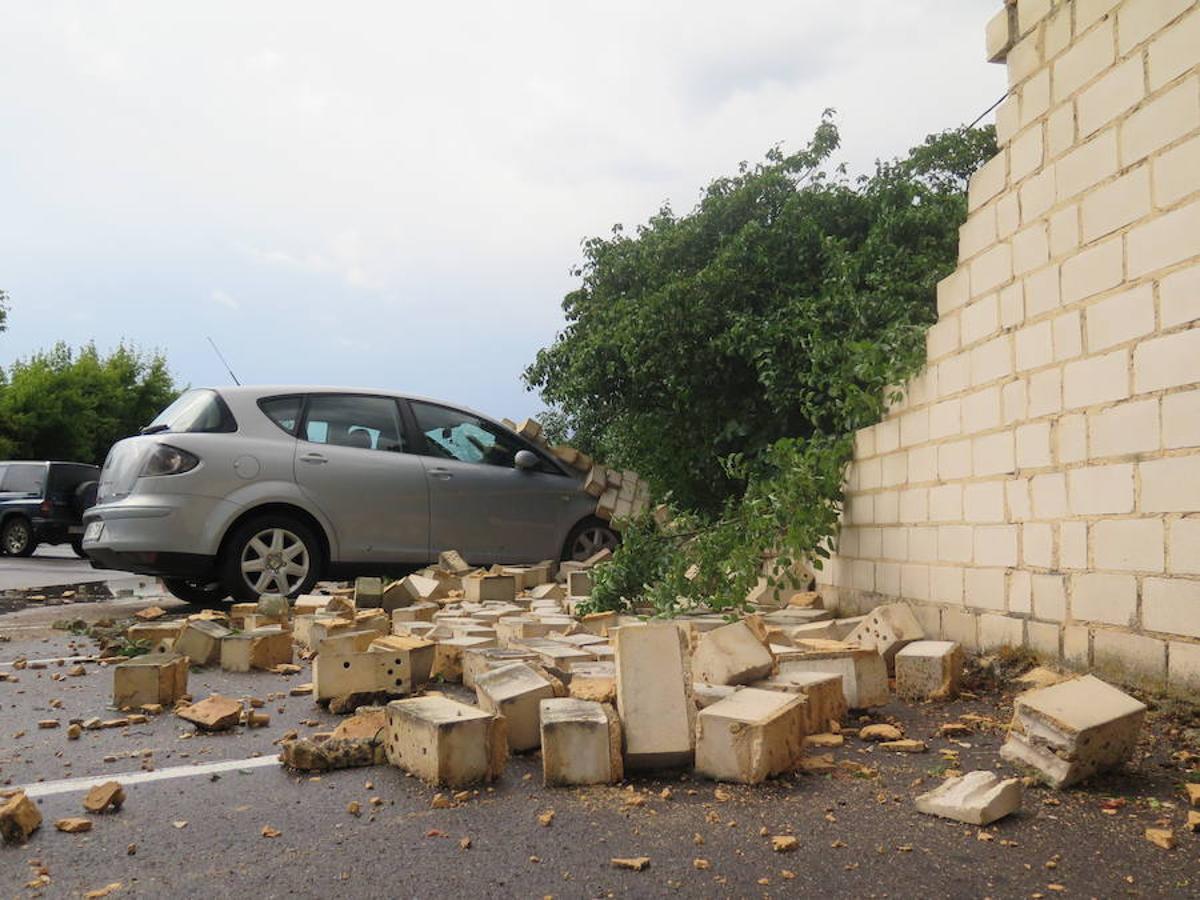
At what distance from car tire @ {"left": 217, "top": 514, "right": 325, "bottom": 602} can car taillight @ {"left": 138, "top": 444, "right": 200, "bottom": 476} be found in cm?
58

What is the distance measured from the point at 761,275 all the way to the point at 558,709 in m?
7.78

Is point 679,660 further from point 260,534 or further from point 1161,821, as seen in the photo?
point 260,534

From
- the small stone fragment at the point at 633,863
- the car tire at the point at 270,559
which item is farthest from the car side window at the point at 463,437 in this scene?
the small stone fragment at the point at 633,863

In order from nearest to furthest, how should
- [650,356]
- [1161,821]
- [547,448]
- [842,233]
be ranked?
[1161,821], [547,448], [650,356], [842,233]

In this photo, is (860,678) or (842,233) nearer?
(860,678)

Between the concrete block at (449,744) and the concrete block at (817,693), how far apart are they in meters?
1.04

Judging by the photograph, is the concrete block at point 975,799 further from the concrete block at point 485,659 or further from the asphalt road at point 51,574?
the asphalt road at point 51,574

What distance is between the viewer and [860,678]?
3.88 m

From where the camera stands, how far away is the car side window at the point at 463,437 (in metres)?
8.24

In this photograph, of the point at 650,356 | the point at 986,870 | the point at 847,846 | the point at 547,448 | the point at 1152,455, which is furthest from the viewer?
the point at 650,356

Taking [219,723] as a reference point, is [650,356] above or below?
above

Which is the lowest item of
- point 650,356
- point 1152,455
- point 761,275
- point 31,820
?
point 31,820

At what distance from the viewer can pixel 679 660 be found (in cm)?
319

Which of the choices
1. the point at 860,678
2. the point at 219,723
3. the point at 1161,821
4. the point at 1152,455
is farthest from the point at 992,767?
the point at 219,723
